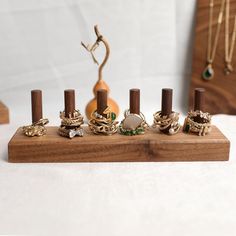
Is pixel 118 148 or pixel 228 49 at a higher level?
pixel 228 49

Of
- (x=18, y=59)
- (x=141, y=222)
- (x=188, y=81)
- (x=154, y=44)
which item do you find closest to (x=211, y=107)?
(x=188, y=81)

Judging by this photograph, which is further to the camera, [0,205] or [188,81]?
[188,81]

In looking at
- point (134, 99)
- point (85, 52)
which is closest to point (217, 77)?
point (85, 52)

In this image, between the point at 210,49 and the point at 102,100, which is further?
the point at 210,49

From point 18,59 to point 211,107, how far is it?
0.65 m

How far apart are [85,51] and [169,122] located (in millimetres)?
582

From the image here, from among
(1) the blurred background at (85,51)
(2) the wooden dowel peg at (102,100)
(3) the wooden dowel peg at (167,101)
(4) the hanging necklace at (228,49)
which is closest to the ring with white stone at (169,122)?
(3) the wooden dowel peg at (167,101)

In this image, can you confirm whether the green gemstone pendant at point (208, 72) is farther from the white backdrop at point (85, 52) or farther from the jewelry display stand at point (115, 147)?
the jewelry display stand at point (115, 147)

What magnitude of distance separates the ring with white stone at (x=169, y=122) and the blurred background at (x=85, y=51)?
0.42m

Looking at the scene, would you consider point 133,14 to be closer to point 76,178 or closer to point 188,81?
point 188,81

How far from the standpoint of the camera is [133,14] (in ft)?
4.99

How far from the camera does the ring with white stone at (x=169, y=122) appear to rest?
3.44 feet

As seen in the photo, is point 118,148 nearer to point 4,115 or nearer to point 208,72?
point 4,115

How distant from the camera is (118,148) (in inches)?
40.5
